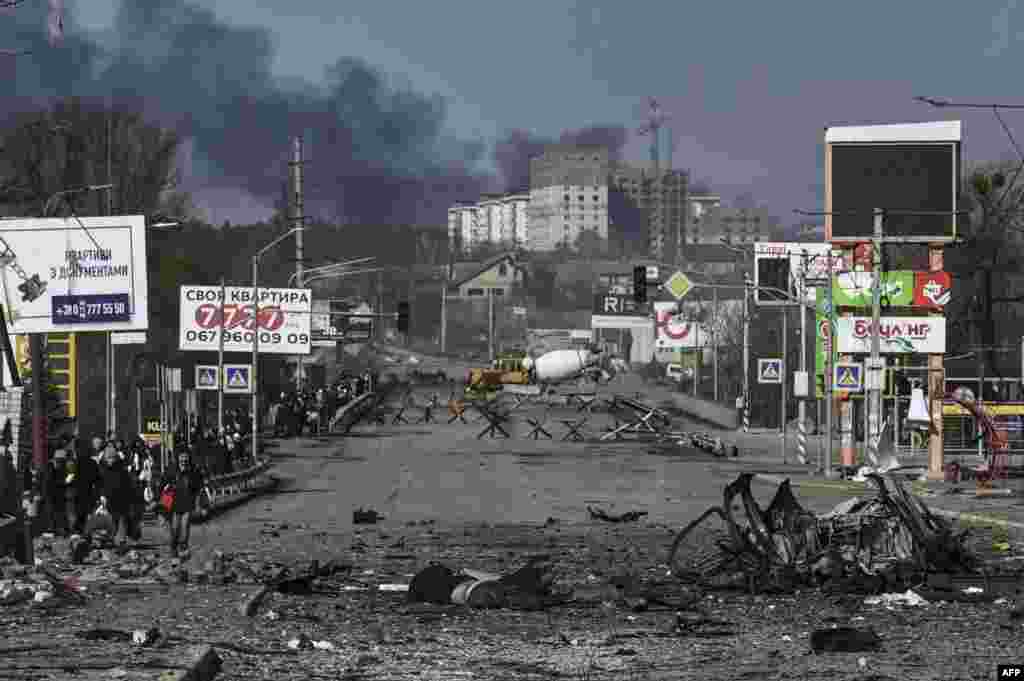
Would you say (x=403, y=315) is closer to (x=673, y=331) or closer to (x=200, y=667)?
(x=673, y=331)

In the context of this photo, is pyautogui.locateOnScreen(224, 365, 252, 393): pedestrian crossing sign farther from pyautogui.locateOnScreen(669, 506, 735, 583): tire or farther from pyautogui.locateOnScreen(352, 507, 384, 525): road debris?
pyautogui.locateOnScreen(669, 506, 735, 583): tire

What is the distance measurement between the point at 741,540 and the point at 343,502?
2213 cm

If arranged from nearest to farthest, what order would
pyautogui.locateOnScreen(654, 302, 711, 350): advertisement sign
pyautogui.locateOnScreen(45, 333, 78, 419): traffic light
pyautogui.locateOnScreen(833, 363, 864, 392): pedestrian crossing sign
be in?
pyautogui.locateOnScreen(833, 363, 864, 392): pedestrian crossing sign, pyautogui.locateOnScreen(45, 333, 78, 419): traffic light, pyautogui.locateOnScreen(654, 302, 711, 350): advertisement sign

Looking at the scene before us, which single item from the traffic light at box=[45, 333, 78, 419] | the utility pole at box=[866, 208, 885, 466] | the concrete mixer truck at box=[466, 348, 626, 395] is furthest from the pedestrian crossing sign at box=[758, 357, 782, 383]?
the concrete mixer truck at box=[466, 348, 626, 395]

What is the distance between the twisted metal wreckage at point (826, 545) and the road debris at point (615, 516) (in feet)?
39.9

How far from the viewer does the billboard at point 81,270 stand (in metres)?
38.9

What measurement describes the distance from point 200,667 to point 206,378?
53.2 meters

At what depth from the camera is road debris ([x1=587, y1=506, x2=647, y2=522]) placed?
123ft

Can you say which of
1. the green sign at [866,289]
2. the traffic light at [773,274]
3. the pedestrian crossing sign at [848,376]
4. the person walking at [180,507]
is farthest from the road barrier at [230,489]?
the traffic light at [773,274]

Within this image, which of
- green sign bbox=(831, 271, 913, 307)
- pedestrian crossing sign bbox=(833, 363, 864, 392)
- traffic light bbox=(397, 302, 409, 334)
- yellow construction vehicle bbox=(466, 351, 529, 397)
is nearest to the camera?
pedestrian crossing sign bbox=(833, 363, 864, 392)

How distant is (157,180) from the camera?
370ft

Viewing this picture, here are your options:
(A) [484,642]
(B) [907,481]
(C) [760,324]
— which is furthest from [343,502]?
(C) [760,324]

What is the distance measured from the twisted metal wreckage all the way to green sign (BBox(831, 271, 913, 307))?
39.1 meters

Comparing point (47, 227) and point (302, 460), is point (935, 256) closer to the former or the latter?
point (302, 460)
